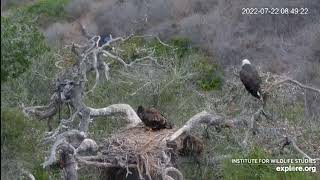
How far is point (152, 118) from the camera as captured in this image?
6938mm

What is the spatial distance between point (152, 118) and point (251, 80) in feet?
3.51

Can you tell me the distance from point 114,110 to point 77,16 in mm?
14557

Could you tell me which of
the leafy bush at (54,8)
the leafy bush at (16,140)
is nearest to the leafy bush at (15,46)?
the leafy bush at (16,140)

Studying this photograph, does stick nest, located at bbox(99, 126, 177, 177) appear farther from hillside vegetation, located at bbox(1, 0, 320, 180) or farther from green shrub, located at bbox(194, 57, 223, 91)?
green shrub, located at bbox(194, 57, 223, 91)

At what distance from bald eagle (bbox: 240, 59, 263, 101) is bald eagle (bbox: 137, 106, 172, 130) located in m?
0.92

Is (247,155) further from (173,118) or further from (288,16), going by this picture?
(288,16)

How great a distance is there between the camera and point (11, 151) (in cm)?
547

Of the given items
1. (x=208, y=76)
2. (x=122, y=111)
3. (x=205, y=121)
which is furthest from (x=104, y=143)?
(x=208, y=76)

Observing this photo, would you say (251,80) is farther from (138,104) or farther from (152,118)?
(138,104)

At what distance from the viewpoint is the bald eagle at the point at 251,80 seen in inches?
276

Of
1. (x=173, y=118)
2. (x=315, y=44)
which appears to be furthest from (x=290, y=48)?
(x=173, y=118)

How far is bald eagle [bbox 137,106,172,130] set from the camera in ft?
22.8

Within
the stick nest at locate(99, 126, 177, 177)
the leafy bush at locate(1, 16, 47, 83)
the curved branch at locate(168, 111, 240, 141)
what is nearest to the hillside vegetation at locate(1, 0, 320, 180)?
the leafy bush at locate(1, 16, 47, 83)

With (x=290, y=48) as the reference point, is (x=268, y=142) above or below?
below
